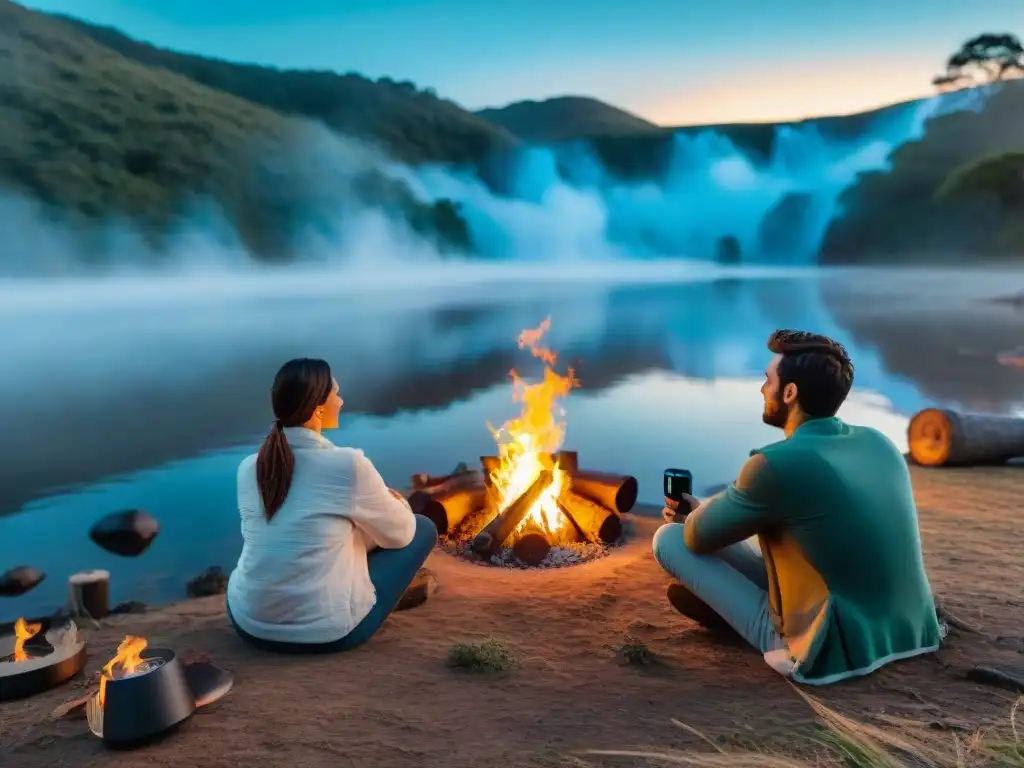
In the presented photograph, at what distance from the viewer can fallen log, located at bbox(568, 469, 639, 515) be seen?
5984mm

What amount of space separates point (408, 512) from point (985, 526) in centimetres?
408

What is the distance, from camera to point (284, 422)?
3350 millimetres

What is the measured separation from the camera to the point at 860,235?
131 feet

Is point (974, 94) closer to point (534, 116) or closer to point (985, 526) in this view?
point (534, 116)

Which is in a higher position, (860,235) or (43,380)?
(860,235)

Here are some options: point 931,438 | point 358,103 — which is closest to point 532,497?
point 931,438

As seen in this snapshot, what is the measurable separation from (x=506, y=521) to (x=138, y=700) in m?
2.92

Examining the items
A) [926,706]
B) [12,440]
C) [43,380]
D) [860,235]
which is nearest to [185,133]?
[43,380]

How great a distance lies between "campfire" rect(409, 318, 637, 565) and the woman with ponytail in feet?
6.60

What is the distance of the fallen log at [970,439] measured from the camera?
7.54 metres

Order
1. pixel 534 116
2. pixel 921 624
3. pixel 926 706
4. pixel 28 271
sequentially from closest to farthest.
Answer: pixel 926 706 < pixel 921 624 < pixel 28 271 < pixel 534 116

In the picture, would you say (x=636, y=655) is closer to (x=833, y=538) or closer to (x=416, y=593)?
(x=833, y=538)

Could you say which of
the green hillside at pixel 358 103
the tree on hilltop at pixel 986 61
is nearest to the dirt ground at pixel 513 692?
the tree on hilltop at pixel 986 61

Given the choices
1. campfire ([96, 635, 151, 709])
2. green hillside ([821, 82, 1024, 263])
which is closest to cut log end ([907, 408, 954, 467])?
campfire ([96, 635, 151, 709])
